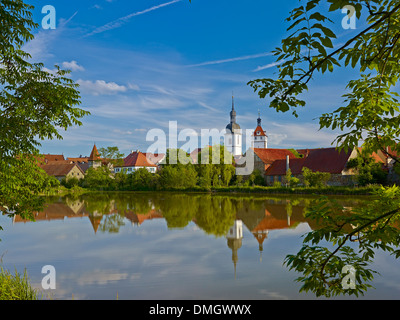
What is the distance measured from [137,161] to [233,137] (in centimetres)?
4046

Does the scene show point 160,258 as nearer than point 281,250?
Yes

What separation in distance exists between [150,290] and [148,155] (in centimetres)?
8497

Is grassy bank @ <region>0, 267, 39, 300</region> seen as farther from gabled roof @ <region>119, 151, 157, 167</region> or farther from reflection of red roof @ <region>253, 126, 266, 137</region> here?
reflection of red roof @ <region>253, 126, 266, 137</region>

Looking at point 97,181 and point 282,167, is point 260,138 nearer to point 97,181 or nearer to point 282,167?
point 282,167

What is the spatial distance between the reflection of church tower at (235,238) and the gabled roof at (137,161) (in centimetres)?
6908

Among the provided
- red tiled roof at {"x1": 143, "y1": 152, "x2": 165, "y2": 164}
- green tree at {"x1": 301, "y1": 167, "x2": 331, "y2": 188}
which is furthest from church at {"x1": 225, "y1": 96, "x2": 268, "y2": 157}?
green tree at {"x1": 301, "y1": 167, "x2": 331, "y2": 188}

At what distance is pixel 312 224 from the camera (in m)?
16.8

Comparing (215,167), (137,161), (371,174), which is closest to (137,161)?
(137,161)

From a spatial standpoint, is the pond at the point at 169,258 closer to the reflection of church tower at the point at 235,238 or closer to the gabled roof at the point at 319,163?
the reflection of church tower at the point at 235,238

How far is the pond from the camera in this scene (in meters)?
7.73

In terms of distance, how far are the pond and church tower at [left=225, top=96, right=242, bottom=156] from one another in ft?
304

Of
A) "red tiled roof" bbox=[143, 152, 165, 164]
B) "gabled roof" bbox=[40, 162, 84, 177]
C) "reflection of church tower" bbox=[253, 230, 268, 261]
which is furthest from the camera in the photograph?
"red tiled roof" bbox=[143, 152, 165, 164]
